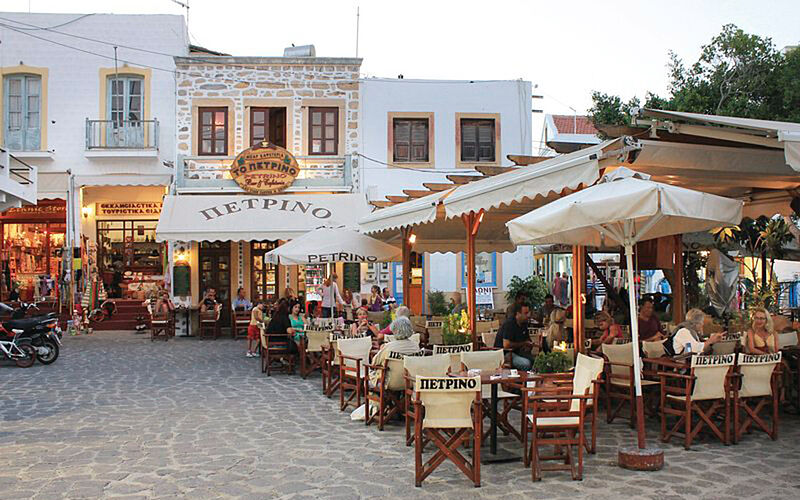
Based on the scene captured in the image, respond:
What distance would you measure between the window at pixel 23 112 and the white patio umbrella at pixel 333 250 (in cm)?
1051

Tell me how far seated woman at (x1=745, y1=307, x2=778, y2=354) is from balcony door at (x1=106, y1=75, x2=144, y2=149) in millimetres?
15991

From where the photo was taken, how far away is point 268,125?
1961cm

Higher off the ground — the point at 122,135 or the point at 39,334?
the point at 122,135

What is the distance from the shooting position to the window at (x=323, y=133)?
19.6 metres

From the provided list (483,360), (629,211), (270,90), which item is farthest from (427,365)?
(270,90)

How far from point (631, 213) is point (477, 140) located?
14440 millimetres

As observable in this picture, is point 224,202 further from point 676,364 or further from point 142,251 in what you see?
point 676,364

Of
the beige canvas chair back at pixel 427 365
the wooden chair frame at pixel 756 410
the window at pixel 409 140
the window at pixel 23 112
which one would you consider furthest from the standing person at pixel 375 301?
the window at pixel 23 112

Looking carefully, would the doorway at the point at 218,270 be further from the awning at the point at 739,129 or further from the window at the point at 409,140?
the awning at the point at 739,129

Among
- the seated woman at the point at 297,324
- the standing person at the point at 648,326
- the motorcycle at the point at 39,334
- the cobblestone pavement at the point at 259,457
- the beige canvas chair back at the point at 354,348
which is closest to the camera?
the cobblestone pavement at the point at 259,457

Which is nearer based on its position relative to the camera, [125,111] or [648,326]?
[648,326]

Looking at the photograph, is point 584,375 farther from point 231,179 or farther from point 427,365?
point 231,179

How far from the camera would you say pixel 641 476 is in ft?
18.8

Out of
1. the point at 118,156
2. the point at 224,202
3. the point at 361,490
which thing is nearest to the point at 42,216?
the point at 118,156
